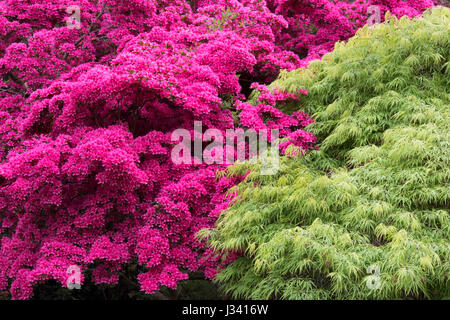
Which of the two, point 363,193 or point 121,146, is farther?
point 121,146

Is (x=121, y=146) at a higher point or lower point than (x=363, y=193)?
higher

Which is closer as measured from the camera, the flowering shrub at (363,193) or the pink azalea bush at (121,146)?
the flowering shrub at (363,193)

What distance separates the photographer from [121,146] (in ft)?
15.7

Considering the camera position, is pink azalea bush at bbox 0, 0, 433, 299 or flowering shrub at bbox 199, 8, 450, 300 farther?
pink azalea bush at bbox 0, 0, 433, 299

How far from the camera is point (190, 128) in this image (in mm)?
5422

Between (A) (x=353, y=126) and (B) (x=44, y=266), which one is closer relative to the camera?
(B) (x=44, y=266)

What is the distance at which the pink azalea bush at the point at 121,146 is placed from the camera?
471cm

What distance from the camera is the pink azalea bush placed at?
471cm

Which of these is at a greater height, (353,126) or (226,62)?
(226,62)
